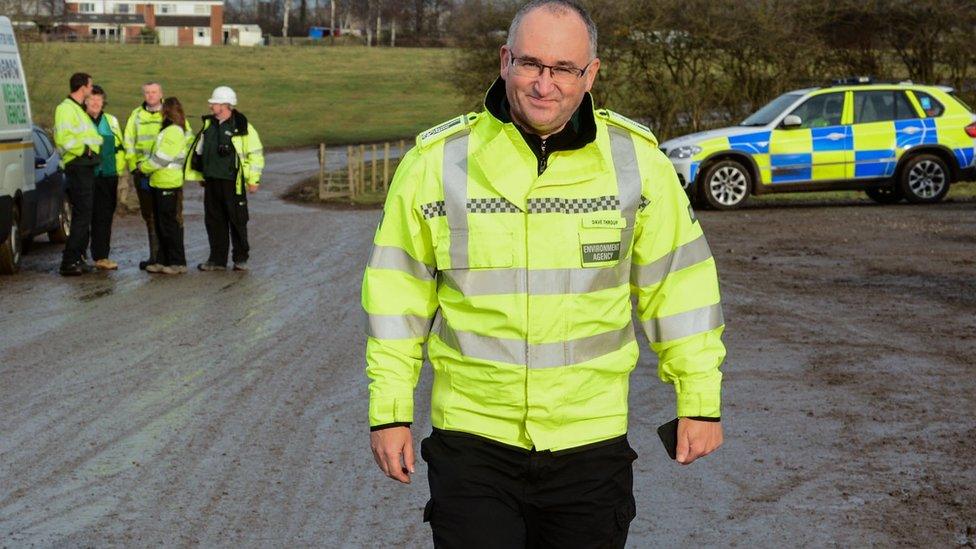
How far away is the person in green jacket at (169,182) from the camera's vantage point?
46.3 feet

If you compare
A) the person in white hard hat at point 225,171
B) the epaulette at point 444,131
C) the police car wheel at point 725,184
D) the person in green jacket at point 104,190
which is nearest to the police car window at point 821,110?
the police car wheel at point 725,184

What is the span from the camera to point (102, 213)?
1484 centimetres

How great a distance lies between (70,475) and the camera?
6605 mm

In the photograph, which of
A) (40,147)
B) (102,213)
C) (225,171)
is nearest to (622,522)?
(225,171)

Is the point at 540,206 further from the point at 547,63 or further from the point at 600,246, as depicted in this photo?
the point at 547,63

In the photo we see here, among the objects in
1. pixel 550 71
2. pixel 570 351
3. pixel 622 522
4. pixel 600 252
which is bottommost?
pixel 622 522

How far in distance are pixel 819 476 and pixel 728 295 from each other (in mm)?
5817

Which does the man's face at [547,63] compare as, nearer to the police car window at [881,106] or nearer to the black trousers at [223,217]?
the black trousers at [223,217]

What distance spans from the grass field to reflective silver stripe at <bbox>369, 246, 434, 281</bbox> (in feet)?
83.7

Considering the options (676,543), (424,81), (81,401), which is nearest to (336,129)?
(424,81)

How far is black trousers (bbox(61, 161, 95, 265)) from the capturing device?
14156 millimetres

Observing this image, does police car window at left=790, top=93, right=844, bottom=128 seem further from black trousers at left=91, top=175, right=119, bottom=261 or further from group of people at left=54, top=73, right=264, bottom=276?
black trousers at left=91, top=175, right=119, bottom=261

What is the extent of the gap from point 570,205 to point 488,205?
0.61 ft

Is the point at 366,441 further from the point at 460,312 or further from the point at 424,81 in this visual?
the point at 424,81
